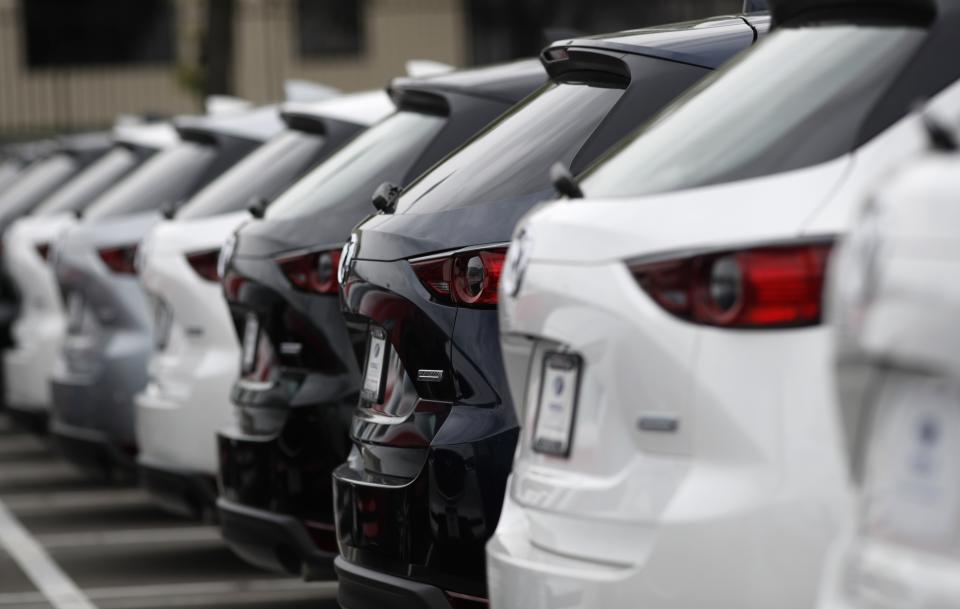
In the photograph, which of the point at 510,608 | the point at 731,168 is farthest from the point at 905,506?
the point at 510,608

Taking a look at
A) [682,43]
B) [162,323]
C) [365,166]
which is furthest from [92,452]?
[682,43]

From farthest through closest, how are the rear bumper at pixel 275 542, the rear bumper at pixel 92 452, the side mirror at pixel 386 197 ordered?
1. the rear bumper at pixel 92 452
2. the rear bumper at pixel 275 542
3. the side mirror at pixel 386 197

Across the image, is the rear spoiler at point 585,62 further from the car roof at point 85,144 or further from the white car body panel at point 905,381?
the car roof at point 85,144

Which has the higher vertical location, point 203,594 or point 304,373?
point 304,373

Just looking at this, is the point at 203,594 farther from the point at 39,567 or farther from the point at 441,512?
the point at 441,512

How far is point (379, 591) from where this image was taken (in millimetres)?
4902

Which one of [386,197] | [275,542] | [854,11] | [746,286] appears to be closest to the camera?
[746,286]

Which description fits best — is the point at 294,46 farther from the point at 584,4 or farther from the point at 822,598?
the point at 822,598

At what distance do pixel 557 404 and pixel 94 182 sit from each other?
8.50 metres

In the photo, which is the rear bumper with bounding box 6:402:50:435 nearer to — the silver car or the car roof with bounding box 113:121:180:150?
the silver car

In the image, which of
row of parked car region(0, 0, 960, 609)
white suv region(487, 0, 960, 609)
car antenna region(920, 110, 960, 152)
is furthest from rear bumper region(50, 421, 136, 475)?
car antenna region(920, 110, 960, 152)

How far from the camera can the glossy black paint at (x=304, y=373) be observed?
19.6 feet

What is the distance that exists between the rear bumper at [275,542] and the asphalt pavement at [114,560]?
1.12m

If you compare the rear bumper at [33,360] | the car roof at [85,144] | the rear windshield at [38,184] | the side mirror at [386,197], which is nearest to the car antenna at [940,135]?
the side mirror at [386,197]
